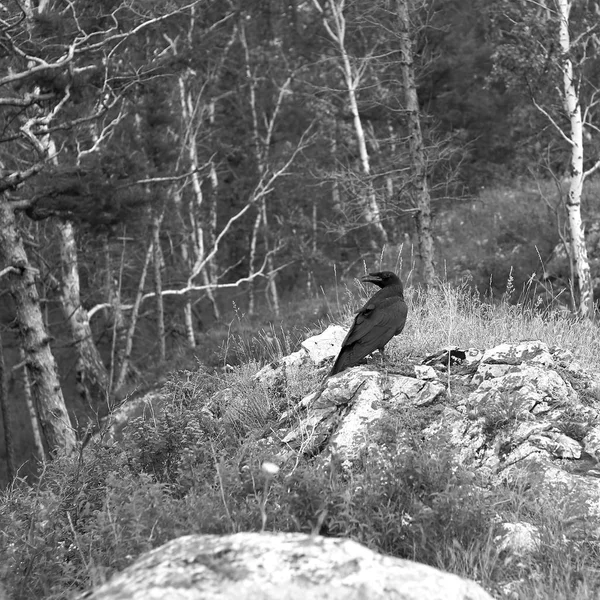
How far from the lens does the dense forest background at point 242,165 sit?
11.9m

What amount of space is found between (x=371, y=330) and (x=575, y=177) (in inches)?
323

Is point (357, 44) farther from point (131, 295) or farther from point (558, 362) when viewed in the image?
point (558, 362)

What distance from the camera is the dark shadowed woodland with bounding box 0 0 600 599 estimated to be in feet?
14.1

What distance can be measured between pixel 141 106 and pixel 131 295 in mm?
8618

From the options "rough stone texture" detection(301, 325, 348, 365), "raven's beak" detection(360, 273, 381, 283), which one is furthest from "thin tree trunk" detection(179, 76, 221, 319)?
"raven's beak" detection(360, 273, 381, 283)

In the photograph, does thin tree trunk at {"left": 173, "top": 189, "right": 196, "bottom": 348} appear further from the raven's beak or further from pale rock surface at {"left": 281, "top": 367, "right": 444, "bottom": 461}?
pale rock surface at {"left": 281, "top": 367, "right": 444, "bottom": 461}

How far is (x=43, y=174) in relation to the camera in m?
11.4

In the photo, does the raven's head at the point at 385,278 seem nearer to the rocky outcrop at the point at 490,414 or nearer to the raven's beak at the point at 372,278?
the raven's beak at the point at 372,278

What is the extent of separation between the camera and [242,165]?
27219mm

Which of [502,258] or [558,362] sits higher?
[558,362]

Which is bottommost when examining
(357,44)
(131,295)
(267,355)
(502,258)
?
(131,295)

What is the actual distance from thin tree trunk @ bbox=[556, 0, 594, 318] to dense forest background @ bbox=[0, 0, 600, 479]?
23 cm

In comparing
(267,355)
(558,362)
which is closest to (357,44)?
(267,355)

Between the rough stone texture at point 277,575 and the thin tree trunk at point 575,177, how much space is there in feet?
32.0
